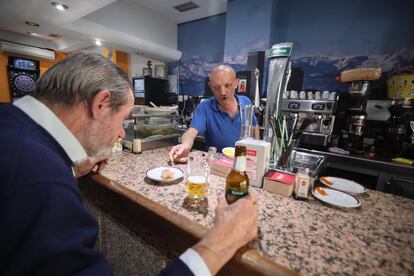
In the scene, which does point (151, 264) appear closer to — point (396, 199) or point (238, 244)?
point (238, 244)

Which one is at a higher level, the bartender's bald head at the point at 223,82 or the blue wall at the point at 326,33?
the blue wall at the point at 326,33

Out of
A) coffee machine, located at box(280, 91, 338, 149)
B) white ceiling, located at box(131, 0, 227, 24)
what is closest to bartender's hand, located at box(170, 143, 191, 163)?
coffee machine, located at box(280, 91, 338, 149)

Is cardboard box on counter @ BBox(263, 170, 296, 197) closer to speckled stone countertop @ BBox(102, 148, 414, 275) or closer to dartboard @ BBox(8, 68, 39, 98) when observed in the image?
speckled stone countertop @ BBox(102, 148, 414, 275)

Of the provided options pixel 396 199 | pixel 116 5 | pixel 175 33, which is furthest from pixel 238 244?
pixel 175 33

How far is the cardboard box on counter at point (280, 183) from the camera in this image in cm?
96

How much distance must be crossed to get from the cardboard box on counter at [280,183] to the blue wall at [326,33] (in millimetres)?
2680

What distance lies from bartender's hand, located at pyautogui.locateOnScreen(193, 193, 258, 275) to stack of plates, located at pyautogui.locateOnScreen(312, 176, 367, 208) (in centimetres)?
47

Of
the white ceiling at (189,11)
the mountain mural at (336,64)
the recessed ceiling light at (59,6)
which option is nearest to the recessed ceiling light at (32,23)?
the recessed ceiling light at (59,6)

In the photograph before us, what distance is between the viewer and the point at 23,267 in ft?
1.39

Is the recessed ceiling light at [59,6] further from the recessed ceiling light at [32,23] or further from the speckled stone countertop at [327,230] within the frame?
the speckled stone countertop at [327,230]

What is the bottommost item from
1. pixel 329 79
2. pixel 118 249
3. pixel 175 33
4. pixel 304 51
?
pixel 118 249

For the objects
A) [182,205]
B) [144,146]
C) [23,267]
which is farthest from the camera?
[144,146]

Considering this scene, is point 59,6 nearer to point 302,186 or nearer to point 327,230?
point 302,186

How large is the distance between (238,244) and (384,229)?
22.5 inches
